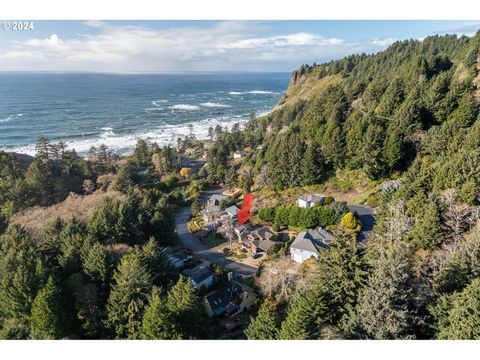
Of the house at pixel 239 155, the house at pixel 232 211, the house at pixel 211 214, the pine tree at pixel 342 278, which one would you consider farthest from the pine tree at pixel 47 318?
the house at pixel 239 155

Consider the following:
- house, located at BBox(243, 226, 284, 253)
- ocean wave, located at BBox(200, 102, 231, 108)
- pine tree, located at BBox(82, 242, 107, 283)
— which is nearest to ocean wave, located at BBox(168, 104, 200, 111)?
ocean wave, located at BBox(200, 102, 231, 108)

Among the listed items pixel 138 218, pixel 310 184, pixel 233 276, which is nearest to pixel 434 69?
pixel 310 184

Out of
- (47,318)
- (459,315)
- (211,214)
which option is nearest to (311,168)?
(211,214)

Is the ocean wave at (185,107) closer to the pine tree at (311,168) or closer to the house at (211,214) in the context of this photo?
the house at (211,214)

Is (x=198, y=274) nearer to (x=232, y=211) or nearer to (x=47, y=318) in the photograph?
(x=47, y=318)

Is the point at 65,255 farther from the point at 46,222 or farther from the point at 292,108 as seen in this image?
the point at 292,108

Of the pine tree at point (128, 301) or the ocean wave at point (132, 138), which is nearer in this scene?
the pine tree at point (128, 301)
